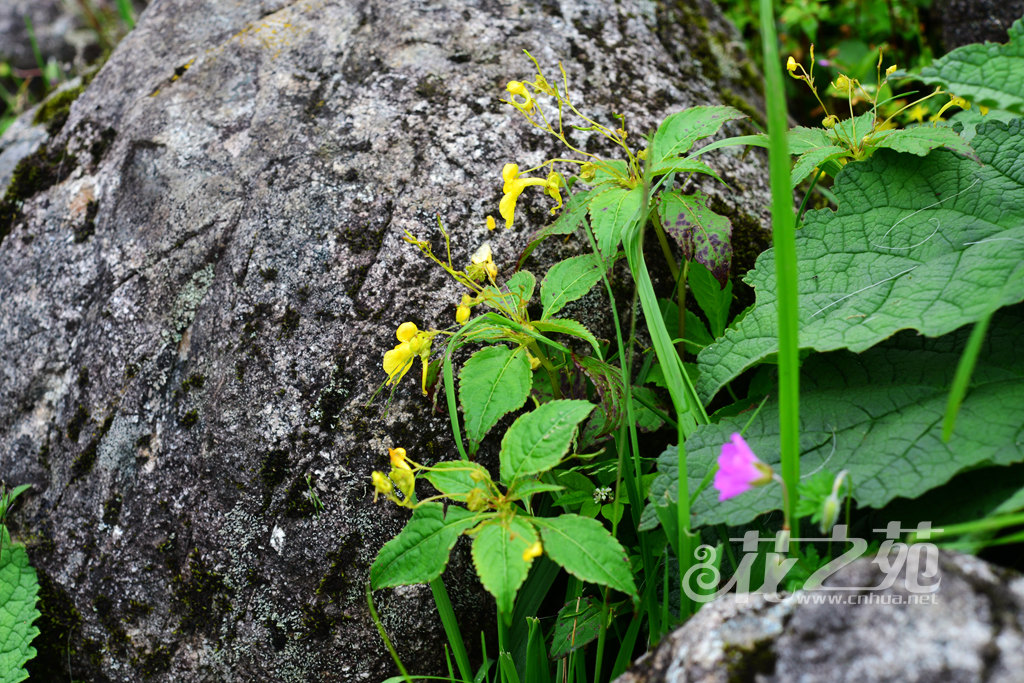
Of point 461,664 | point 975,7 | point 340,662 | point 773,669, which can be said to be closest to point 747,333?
point 773,669

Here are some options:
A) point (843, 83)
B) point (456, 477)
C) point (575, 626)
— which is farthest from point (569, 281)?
point (843, 83)

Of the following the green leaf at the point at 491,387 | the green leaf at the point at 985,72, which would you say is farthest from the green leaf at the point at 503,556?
the green leaf at the point at 985,72

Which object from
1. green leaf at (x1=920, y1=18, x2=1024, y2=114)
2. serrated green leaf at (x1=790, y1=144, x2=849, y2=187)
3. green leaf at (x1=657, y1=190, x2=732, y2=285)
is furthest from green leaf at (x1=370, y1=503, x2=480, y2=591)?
green leaf at (x1=920, y1=18, x2=1024, y2=114)

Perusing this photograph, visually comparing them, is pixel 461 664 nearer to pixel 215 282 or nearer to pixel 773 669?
pixel 773 669

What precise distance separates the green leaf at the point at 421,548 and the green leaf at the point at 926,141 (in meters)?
1.18

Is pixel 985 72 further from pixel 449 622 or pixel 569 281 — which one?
pixel 449 622

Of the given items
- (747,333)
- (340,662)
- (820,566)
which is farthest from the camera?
(340,662)

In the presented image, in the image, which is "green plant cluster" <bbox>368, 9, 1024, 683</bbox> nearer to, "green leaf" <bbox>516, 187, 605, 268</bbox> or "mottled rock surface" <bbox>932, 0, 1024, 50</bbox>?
"green leaf" <bbox>516, 187, 605, 268</bbox>

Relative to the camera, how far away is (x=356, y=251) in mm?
1752

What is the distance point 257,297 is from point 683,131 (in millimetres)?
1119

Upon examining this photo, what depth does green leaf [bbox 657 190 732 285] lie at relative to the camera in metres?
1.52

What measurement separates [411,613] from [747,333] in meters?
0.97

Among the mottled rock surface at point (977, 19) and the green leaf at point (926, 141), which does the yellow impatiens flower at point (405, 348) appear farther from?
the mottled rock surface at point (977, 19)

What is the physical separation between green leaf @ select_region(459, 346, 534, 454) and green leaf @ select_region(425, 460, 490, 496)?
0.19 ft
